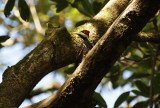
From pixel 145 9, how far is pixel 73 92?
74 cm

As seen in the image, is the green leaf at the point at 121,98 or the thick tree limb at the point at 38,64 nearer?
the thick tree limb at the point at 38,64

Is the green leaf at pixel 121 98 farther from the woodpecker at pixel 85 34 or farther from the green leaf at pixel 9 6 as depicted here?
the green leaf at pixel 9 6

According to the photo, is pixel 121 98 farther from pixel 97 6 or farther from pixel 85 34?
pixel 97 6

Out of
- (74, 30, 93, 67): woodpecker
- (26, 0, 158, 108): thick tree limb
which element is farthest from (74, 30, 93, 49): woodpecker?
(26, 0, 158, 108): thick tree limb

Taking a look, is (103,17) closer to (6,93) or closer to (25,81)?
(25,81)

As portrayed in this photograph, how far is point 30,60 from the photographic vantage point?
196 centimetres

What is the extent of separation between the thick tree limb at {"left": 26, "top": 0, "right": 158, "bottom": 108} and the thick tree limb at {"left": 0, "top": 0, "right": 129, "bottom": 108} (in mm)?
290

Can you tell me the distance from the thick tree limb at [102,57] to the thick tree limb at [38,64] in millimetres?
290

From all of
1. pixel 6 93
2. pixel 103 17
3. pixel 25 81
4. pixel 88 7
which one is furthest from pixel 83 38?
pixel 88 7

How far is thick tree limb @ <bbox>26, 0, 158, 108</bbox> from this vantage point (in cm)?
160

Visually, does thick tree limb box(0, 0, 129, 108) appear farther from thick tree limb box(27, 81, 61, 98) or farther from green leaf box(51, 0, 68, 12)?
thick tree limb box(27, 81, 61, 98)

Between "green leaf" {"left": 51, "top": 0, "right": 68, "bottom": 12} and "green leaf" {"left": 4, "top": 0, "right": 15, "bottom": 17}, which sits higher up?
"green leaf" {"left": 4, "top": 0, "right": 15, "bottom": 17}

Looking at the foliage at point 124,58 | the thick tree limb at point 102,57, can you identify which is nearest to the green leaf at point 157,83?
A: the foliage at point 124,58

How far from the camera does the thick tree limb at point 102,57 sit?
5.25ft
